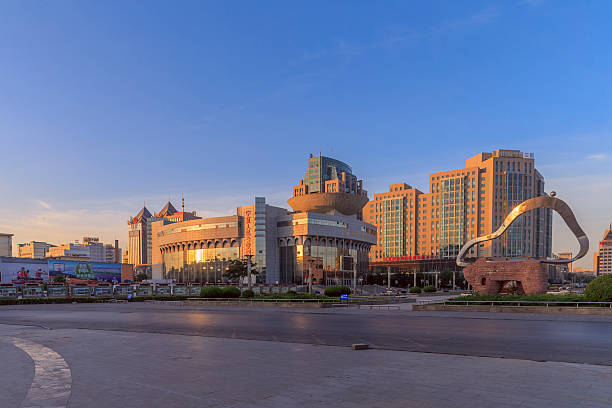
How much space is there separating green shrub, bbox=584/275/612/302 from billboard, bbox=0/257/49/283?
9421 cm

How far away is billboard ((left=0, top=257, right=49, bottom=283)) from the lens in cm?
8494

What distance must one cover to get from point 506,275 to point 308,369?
33900mm

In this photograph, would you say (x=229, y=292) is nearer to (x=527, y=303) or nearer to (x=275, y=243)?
(x=527, y=303)

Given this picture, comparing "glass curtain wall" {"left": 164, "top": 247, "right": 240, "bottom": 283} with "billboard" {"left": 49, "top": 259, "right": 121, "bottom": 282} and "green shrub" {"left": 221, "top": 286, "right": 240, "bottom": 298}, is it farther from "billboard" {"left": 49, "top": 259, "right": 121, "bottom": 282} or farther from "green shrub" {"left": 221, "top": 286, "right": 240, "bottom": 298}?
"green shrub" {"left": 221, "top": 286, "right": 240, "bottom": 298}

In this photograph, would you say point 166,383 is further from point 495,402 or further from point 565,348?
point 565,348

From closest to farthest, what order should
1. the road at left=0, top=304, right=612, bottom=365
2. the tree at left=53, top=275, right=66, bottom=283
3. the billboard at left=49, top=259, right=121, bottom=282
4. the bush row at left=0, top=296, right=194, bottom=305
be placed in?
the road at left=0, top=304, right=612, bottom=365 → the bush row at left=0, top=296, right=194, bottom=305 → the tree at left=53, top=275, right=66, bottom=283 → the billboard at left=49, top=259, right=121, bottom=282

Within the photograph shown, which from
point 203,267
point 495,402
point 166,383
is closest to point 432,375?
point 495,402

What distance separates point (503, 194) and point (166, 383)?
169 m

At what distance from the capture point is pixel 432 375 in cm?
977

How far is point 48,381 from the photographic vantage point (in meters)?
9.42

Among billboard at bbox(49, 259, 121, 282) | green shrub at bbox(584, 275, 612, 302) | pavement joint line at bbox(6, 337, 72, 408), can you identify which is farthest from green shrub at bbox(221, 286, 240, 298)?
billboard at bbox(49, 259, 121, 282)

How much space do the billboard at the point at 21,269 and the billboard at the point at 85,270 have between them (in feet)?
8.12

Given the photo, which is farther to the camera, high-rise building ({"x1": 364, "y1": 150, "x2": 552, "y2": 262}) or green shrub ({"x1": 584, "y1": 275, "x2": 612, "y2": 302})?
high-rise building ({"x1": 364, "y1": 150, "x2": 552, "y2": 262})

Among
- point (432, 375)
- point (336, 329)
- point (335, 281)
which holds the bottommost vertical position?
point (335, 281)
